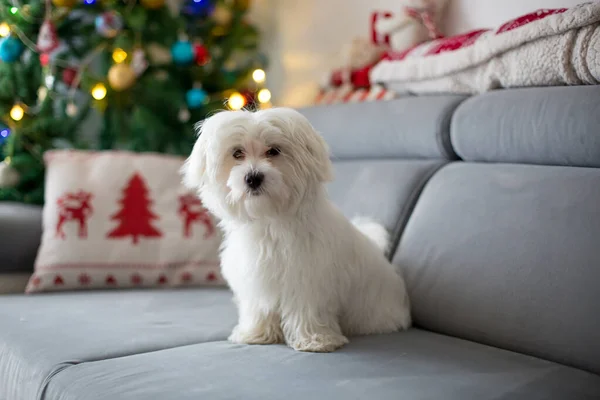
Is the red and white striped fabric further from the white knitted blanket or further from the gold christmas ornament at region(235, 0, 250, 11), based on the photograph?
the gold christmas ornament at region(235, 0, 250, 11)

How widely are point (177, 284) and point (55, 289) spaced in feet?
1.29

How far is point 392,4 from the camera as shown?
2559 mm

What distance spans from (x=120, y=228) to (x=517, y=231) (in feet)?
4.37

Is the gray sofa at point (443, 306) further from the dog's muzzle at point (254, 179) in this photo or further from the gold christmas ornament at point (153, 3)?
the gold christmas ornament at point (153, 3)

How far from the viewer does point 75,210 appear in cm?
219

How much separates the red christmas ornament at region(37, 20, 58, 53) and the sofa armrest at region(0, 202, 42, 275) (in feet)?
2.32

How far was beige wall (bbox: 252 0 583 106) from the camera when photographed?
2.26 m

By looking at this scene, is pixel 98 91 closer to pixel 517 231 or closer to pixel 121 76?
pixel 121 76

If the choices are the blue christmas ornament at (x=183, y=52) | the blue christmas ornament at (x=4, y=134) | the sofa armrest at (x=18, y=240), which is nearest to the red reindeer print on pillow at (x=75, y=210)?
the sofa armrest at (x=18, y=240)

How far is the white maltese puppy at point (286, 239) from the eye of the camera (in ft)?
4.81

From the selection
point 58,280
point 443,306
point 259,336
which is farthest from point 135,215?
point 443,306

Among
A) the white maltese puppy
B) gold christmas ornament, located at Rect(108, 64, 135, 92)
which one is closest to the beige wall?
gold christmas ornament, located at Rect(108, 64, 135, 92)

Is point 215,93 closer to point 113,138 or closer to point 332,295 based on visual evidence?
point 113,138

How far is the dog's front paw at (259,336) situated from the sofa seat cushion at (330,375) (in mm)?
40
